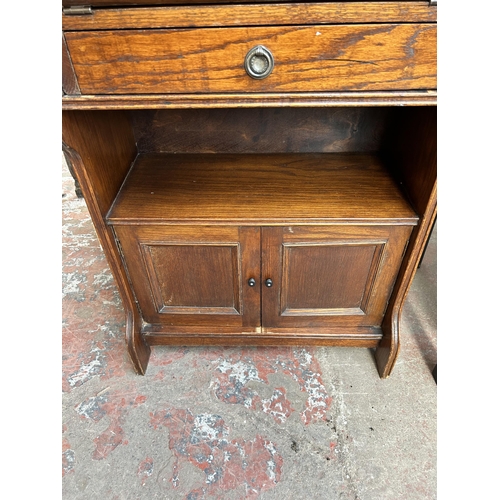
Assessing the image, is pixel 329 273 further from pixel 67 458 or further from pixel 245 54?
pixel 67 458

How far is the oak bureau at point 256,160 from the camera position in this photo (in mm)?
523

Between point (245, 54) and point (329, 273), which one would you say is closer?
point (245, 54)

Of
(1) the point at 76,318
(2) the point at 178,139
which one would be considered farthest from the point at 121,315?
(2) the point at 178,139

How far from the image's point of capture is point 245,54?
0.54 meters

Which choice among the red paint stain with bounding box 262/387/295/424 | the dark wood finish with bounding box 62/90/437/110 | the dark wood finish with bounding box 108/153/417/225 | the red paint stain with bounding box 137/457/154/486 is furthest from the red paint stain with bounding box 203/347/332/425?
the dark wood finish with bounding box 62/90/437/110

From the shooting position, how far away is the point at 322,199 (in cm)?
79

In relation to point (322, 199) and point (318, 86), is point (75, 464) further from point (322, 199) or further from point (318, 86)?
point (318, 86)

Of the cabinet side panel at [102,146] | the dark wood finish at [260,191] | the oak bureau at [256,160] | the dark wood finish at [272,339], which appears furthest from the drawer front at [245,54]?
the dark wood finish at [272,339]

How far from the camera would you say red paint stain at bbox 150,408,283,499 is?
81cm

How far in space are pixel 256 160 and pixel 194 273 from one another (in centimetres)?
33

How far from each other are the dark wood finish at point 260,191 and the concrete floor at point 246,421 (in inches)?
18.9

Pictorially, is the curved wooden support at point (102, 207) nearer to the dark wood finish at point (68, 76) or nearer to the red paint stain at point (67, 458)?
the dark wood finish at point (68, 76)

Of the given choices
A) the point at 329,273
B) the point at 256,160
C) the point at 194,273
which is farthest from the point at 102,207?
the point at 329,273

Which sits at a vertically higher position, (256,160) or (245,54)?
(245,54)
